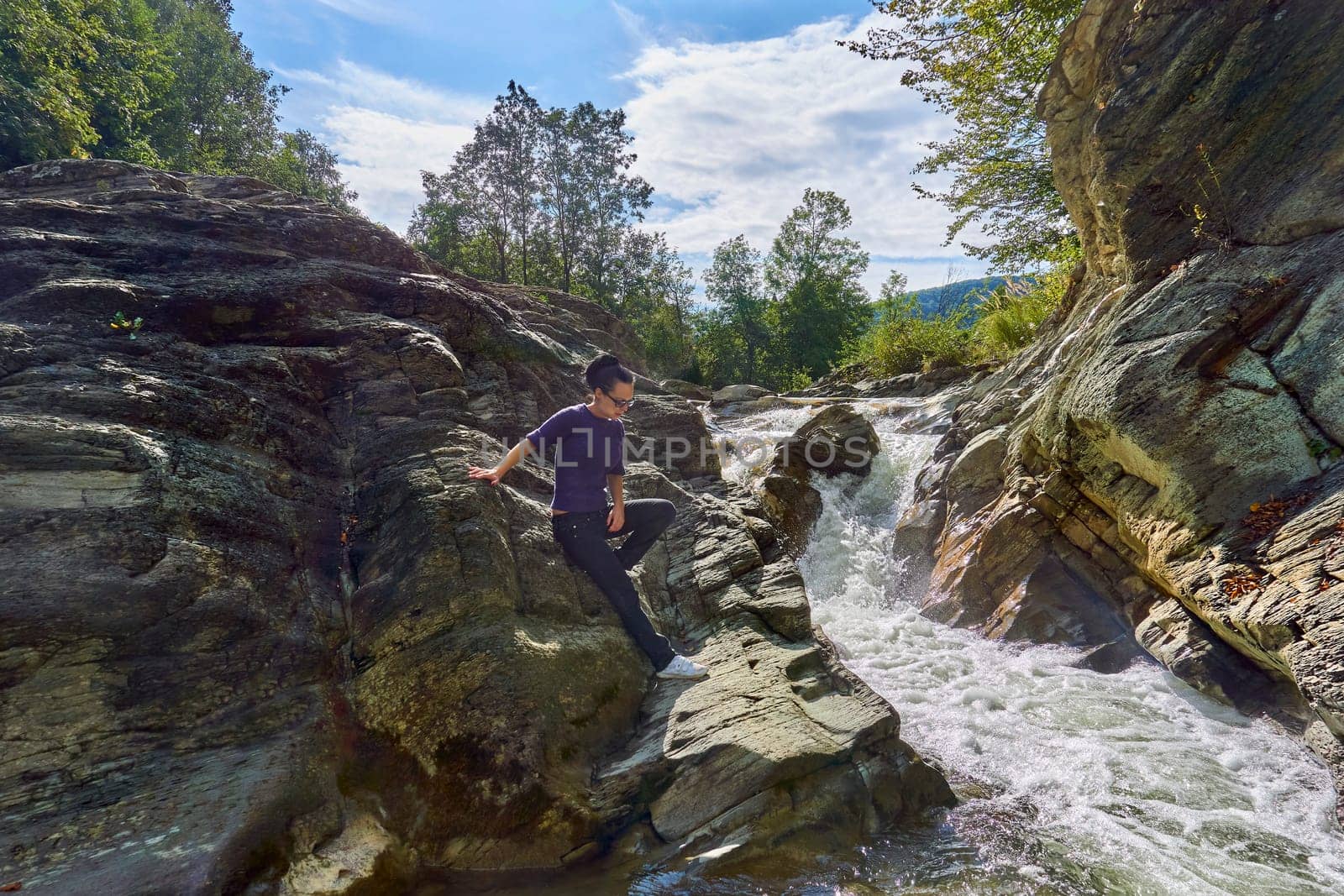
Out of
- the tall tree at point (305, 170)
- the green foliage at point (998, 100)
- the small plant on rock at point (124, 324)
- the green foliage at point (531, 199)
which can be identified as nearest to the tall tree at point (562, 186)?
the green foliage at point (531, 199)

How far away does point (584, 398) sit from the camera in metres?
8.03

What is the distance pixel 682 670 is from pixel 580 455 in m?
1.77

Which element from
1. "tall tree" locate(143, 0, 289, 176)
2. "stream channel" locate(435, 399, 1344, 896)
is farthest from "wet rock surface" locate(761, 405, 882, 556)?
"tall tree" locate(143, 0, 289, 176)

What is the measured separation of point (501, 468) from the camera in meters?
4.41

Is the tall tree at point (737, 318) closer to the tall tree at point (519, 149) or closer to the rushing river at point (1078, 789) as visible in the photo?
the tall tree at point (519, 149)

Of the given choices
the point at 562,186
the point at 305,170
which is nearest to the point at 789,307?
the point at 562,186

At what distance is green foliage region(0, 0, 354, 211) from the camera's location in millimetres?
13195

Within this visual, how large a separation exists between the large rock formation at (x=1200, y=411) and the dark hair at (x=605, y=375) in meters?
4.94

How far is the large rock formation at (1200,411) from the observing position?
4562 mm

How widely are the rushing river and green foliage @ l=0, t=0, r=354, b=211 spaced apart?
2001cm

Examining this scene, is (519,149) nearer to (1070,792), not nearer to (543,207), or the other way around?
(543,207)

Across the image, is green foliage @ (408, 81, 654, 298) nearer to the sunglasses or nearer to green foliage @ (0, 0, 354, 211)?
green foliage @ (0, 0, 354, 211)

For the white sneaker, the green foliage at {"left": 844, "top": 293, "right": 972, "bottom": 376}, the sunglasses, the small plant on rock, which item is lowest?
the white sneaker

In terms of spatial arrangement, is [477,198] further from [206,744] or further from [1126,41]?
[206,744]
